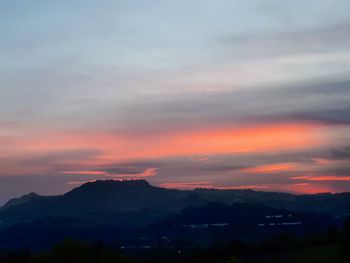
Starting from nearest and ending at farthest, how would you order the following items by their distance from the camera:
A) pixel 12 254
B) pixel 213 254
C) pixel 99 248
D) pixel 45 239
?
pixel 99 248, pixel 12 254, pixel 213 254, pixel 45 239

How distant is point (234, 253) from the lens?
11225 centimetres

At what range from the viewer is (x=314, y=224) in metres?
171

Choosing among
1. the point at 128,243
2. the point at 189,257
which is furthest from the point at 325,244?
the point at 128,243

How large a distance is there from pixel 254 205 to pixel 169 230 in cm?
2639

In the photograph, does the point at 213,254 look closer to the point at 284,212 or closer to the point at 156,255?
the point at 156,255

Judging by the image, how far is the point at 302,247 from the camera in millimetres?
101125

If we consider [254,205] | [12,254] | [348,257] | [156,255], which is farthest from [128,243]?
[348,257]

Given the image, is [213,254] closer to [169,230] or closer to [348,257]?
[348,257]

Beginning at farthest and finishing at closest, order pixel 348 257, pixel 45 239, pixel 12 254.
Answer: pixel 45 239 < pixel 12 254 < pixel 348 257

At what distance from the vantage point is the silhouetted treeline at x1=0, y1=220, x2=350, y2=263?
3492 inches

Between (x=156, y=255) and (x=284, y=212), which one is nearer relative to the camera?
(x=156, y=255)

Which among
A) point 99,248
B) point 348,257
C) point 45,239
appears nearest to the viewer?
point 348,257

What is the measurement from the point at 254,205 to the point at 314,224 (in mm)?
26256

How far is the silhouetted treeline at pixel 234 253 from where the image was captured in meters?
88.7
